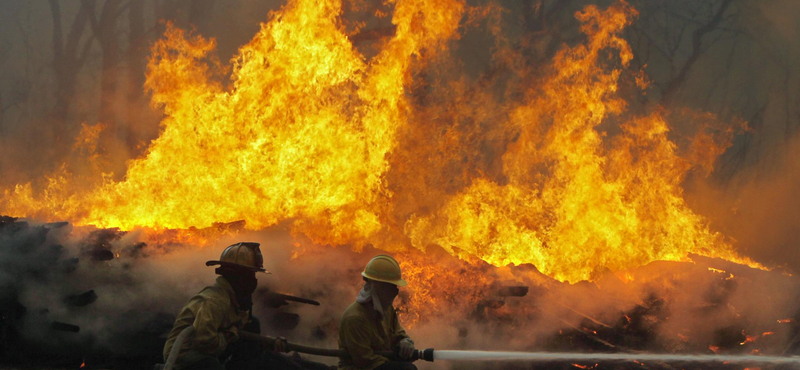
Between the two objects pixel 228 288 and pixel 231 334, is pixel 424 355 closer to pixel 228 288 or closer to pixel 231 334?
pixel 231 334

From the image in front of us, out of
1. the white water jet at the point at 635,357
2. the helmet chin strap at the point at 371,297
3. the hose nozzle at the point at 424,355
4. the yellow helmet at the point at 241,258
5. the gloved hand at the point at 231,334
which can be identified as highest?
the yellow helmet at the point at 241,258

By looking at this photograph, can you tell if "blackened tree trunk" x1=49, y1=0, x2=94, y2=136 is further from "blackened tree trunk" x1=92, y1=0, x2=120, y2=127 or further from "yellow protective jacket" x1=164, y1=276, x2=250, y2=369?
"yellow protective jacket" x1=164, y1=276, x2=250, y2=369

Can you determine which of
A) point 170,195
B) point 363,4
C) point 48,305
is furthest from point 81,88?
point 48,305

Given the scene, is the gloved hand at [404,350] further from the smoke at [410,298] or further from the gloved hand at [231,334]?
the smoke at [410,298]

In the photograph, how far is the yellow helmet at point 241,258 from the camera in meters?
4.79

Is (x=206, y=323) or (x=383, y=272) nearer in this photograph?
(x=206, y=323)

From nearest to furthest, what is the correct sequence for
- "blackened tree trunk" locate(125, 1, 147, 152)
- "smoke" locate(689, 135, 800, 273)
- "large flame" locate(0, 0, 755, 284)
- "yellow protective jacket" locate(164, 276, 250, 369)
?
1. "yellow protective jacket" locate(164, 276, 250, 369)
2. "large flame" locate(0, 0, 755, 284)
3. "smoke" locate(689, 135, 800, 273)
4. "blackened tree trunk" locate(125, 1, 147, 152)

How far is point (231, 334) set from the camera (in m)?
4.56

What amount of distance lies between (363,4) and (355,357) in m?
16.7

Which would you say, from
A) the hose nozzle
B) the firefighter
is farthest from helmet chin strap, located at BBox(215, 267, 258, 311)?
the hose nozzle

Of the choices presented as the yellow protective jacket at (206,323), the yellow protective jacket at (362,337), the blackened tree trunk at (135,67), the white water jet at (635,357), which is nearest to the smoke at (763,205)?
the white water jet at (635,357)

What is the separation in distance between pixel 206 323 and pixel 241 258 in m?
0.74

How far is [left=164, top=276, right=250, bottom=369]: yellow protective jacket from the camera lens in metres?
4.18

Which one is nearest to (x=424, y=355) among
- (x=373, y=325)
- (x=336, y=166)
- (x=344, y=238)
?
(x=373, y=325)
